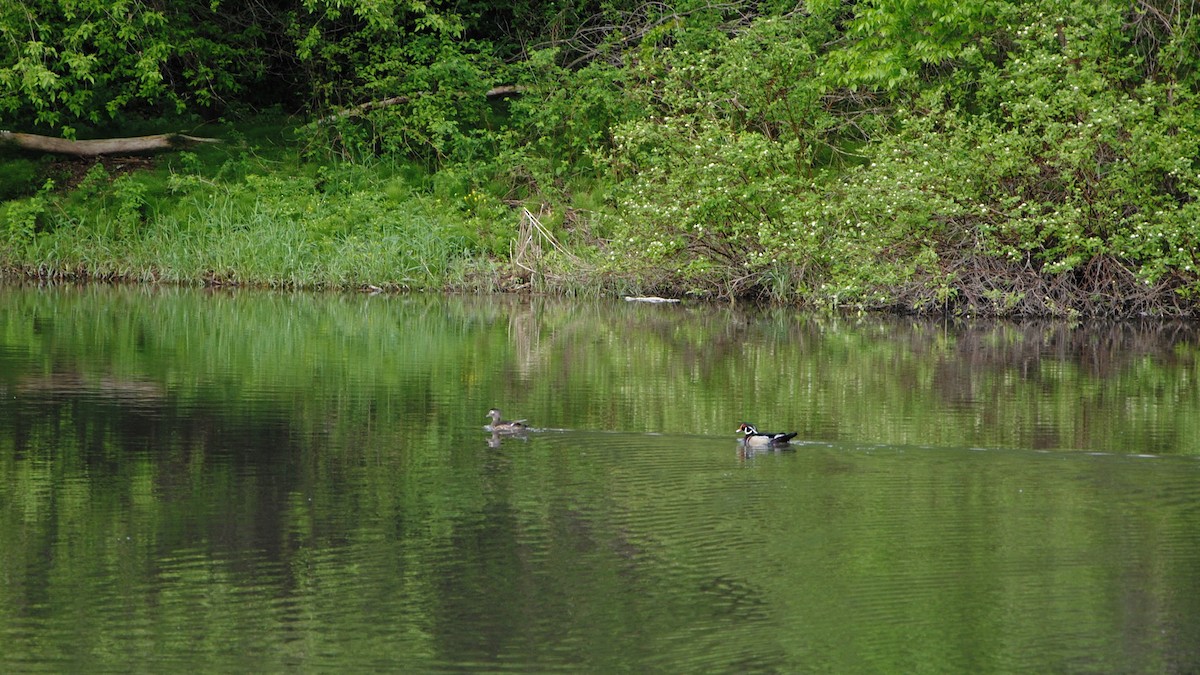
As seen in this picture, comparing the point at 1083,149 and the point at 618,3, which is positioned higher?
the point at 618,3

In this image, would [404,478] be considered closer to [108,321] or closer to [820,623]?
[820,623]

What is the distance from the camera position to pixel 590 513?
9.85 m

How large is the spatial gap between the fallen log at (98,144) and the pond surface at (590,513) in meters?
14.0

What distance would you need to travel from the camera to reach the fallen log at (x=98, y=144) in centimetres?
3125

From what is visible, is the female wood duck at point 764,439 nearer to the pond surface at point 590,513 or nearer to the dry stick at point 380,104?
the pond surface at point 590,513

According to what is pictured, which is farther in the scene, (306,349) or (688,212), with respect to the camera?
(688,212)

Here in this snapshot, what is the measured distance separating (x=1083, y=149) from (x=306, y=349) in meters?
11.1

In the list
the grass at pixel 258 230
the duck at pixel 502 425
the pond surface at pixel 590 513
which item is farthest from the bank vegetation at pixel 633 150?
the duck at pixel 502 425

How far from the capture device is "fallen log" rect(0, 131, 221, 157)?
3125 centimetres

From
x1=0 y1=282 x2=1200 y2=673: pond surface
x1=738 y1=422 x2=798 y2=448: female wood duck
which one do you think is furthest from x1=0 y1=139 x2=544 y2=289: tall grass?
x1=738 y1=422 x2=798 y2=448: female wood duck

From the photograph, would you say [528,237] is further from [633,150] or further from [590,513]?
[590,513]

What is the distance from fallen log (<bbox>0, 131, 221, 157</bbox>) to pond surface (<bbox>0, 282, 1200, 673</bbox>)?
45.8 ft

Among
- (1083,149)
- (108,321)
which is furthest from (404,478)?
(1083,149)

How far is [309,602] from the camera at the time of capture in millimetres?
7766
